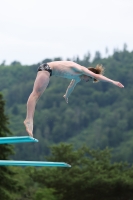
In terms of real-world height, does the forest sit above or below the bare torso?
below

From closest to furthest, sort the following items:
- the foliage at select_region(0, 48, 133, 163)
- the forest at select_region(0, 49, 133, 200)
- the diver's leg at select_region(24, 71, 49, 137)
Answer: the diver's leg at select_region(24, 71, 49, 137) → the forest at select_region(0, 49, 133, 200) → the foliage at select_region(0, 48, 133, 163)

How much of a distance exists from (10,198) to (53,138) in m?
110

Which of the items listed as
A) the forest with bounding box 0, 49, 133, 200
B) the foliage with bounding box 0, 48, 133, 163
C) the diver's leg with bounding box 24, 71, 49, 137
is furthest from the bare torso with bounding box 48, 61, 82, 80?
the foliage with bounding box 0, 48, 133, 163

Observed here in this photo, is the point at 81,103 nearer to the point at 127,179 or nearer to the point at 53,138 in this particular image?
the point at 53,138

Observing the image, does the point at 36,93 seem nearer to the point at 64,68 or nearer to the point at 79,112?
the point at 64,68

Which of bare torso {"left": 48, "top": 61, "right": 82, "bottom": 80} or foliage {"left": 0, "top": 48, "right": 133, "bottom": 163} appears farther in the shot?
foliage {"left": 0, "top": 48, "right": 133, "bottom": 163}

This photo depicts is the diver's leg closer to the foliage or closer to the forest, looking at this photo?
the forest

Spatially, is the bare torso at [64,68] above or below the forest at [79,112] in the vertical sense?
above

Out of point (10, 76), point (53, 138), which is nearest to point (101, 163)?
point (53, 138)

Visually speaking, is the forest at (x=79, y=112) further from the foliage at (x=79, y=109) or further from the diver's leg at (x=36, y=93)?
the diver's leg at (x=36, y=93)

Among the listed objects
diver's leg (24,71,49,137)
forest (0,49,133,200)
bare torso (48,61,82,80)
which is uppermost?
bare torso (48,61,82,80)

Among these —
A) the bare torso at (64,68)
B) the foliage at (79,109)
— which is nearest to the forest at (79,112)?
the foliage at (79,109)

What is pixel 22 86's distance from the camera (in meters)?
150

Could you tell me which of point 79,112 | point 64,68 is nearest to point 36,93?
point 64,68
